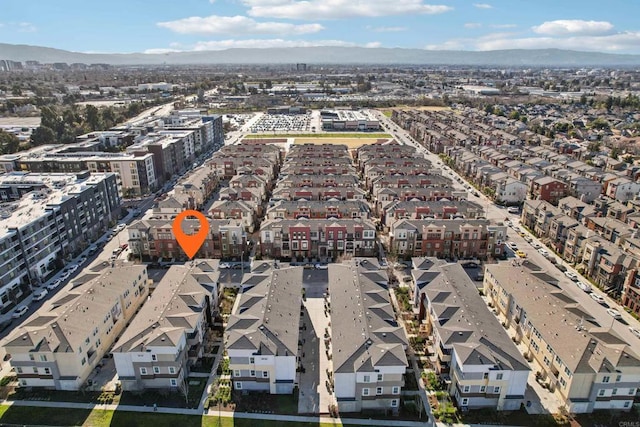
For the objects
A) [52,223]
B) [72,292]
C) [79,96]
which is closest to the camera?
[72,292]

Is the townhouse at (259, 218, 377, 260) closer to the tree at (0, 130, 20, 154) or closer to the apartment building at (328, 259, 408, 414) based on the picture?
the apartment building at (328, 259, 408, 414)

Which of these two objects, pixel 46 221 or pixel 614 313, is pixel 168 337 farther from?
pixel 614 313

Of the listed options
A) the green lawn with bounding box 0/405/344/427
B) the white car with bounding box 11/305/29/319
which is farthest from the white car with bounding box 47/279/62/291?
the green lawn with bounding box 0/405/344/427

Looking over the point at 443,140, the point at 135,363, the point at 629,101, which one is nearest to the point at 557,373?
the point at 135,363

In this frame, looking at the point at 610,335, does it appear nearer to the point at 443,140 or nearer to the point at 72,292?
the point at 72,292

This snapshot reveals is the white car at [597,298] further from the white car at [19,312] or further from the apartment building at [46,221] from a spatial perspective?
the apartment building at [46,221]
